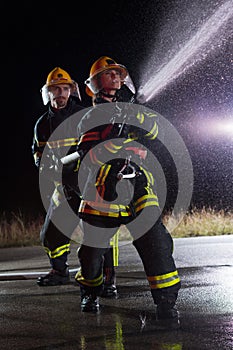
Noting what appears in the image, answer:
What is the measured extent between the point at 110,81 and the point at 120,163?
0.77 m

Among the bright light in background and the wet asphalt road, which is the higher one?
the bright light in background

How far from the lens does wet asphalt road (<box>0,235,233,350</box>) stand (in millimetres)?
3586

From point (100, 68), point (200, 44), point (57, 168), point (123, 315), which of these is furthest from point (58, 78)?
point (200, 44)

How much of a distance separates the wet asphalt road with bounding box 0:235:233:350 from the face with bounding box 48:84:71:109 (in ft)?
5.35

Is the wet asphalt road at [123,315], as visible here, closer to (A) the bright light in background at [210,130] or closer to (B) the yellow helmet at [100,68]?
(B) the yellow helmet at [100,68]

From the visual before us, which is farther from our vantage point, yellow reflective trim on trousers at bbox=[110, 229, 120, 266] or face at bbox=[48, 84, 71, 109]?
face at bbox=[48, 84, 71, 109]

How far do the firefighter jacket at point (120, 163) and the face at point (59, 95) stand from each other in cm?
172

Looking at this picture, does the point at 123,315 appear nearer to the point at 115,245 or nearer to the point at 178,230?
the point at 115,245

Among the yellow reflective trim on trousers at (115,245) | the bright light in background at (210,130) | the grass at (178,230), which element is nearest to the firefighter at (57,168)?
the yellow reflective trim on trousers at (115,245)

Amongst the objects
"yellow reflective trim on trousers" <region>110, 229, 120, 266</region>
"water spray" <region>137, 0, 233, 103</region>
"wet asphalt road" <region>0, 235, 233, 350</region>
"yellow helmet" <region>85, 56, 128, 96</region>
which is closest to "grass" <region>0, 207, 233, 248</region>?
"water spray" <region>137, 0, 233, 103</region>

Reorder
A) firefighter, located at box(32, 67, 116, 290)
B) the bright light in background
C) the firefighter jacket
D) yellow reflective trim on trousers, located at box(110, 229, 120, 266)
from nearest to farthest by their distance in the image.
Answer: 1. the firefighter jacket
2. yellow reflective trim on trousers, located at box(110, 229, 120, 266)
3. firefighter, located at box(32, 67, 116, 290)
4. the bright light in background

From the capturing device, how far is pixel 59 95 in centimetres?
616

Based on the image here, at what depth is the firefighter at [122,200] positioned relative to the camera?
416 cm

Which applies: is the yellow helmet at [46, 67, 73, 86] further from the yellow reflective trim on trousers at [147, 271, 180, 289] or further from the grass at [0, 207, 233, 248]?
the grass at [0, 207, 233, 248]
